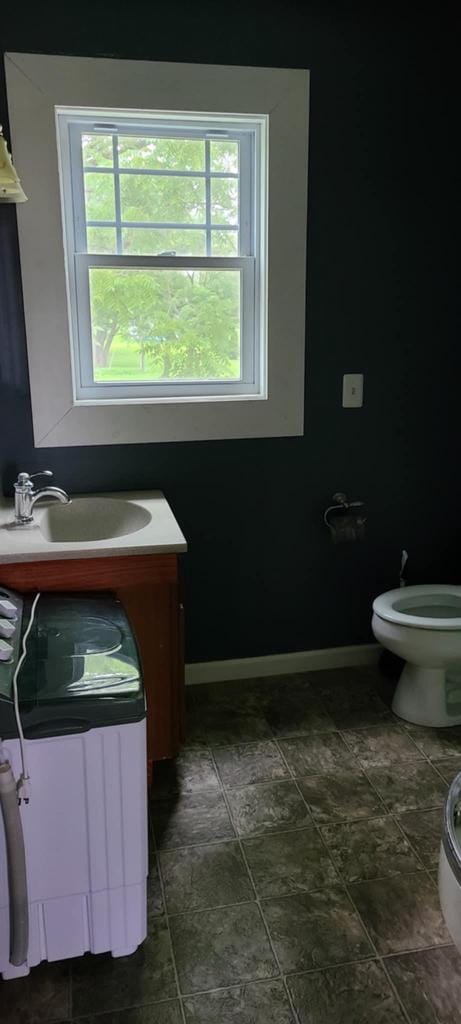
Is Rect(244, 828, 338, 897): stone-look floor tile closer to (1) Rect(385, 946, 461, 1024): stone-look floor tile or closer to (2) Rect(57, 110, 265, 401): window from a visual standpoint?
(1) Rect(385, 946, 461, 1024): stone-look floor tile

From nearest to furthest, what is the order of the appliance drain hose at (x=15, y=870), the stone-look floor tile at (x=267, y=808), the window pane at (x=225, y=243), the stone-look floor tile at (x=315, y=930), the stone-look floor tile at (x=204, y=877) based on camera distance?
the appliance drain hose at (x=15, y=870), the stone-look floor tile at (x=315, y=930), the stone-look floor tile at (x=204, y=877), the stone-look floor tile at (x=267, y=808), the window pane at (x=225, y=243)

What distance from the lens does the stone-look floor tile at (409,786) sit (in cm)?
214

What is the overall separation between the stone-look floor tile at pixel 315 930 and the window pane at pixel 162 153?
2.11 metres

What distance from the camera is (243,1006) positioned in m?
1.53

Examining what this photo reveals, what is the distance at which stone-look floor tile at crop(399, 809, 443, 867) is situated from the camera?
1941 mm

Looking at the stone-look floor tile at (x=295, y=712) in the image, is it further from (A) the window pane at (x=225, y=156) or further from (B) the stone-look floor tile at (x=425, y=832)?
(A) the window pane at (x=225, y=156)

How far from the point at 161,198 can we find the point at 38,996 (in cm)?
216

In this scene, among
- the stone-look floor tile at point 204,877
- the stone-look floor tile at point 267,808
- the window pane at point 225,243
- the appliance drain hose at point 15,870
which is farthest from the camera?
the window pane at point 225,243

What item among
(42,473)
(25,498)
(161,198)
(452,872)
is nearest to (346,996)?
(452,872)

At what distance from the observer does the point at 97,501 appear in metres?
2.44

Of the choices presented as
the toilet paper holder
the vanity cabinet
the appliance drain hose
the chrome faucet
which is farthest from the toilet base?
the appliance drain hose

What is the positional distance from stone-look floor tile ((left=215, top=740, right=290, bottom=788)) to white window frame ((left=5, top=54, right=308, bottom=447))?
1015 mm

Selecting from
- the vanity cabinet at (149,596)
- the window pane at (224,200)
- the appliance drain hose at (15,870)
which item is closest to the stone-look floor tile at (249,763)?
the vanity cabinet at (149,596)

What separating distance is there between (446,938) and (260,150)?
225 cm
